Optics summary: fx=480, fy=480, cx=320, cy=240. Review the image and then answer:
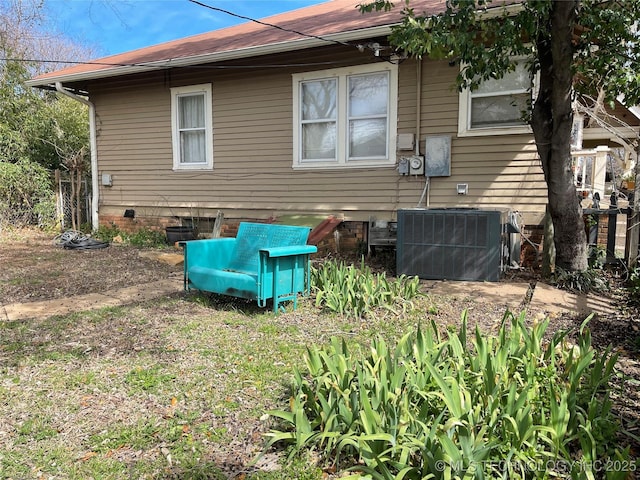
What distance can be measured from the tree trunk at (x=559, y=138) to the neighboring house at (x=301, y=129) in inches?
42.8

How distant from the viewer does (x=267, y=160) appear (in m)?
8.60

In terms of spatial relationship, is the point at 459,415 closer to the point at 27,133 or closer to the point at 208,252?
the point at 208,252

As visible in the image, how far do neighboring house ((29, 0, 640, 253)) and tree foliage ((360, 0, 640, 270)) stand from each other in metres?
1.10

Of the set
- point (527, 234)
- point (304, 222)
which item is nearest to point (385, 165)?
point (304, 222)

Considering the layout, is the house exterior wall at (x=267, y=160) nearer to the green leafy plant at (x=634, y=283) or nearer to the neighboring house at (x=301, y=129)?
the neighboring house at (x=301, y=129)

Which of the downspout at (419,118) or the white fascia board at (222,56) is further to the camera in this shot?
the downspout at (419,118)

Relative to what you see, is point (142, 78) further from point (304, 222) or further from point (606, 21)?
point (606, 21)

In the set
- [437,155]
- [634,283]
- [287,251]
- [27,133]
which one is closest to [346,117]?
[437,155]

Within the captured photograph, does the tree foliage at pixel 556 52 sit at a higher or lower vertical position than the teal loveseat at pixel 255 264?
higher

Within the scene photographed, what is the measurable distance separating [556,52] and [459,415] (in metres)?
4.31

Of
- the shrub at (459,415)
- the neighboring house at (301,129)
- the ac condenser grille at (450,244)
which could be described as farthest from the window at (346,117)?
the shrub at (459,415)

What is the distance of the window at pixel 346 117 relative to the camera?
7527mm

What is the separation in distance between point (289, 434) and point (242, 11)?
686cm

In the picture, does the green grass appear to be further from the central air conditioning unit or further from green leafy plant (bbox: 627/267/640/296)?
green leafy plant (bbox: 627/267/640/296)
